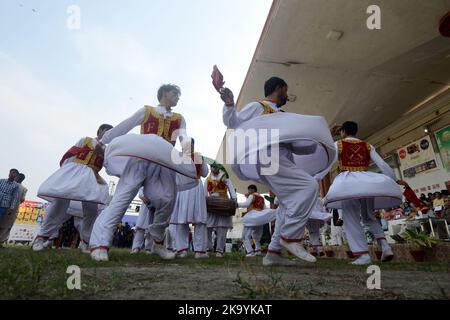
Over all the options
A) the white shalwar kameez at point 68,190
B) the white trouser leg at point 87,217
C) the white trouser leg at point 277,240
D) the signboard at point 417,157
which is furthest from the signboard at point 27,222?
the signboard at point 417,157

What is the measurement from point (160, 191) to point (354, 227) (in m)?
2.53

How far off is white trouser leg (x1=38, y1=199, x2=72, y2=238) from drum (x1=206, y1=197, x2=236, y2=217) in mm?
2661

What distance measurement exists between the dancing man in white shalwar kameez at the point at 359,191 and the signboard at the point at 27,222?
17332 millimetres

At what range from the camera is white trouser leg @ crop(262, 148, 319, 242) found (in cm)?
271

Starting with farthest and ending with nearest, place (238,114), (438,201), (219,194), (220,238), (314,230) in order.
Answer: (438,201) → (314,230) → (219,194) → (220,238) → (238,114)

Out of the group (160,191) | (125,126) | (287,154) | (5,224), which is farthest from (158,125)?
(5,224)

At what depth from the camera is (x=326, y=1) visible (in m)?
6.12

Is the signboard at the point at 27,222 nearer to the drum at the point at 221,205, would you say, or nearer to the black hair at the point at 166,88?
the drum at the point at 221,205

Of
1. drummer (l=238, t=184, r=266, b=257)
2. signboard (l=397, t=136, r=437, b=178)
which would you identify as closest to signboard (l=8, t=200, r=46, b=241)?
drummer (l=238, t=184, r=266, b=257)

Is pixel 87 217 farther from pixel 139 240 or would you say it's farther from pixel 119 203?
pixel 119 203

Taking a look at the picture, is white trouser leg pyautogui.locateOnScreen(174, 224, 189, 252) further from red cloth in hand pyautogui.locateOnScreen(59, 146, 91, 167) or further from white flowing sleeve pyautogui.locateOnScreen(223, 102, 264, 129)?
white flowing sleeve pyautogui.locateOnScreen(223, 102, 264, 129)

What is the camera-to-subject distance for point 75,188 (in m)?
4.33
